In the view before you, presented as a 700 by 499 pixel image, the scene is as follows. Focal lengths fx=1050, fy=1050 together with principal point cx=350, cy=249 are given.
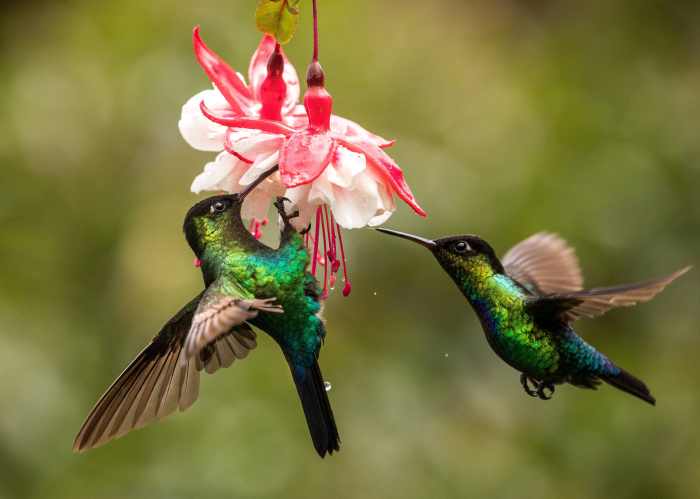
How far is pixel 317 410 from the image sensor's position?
1.37m

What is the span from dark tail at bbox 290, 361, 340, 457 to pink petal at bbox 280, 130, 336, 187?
0.29m

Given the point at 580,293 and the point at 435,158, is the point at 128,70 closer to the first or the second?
the point at 435,158

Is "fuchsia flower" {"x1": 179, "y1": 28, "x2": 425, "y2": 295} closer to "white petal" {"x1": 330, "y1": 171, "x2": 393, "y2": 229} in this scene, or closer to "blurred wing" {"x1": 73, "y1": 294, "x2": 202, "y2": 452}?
"white petal" {"x1": 330, "y1": 171, "x2": 393, "y2": 229}

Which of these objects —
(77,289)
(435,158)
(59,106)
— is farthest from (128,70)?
(435,158)

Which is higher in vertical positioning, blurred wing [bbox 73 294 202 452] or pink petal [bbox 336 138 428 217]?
pink petal [bbox 336 138 428 217]

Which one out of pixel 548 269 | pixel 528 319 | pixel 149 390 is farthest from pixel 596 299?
pixel 149 390

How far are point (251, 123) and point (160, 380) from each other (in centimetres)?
37

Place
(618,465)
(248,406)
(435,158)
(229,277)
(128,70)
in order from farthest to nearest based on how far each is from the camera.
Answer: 1. (128,70)
2. (435,158)
3. (618,465)
4. (248,406)
5. (229,277)

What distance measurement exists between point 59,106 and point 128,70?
24 centimetres

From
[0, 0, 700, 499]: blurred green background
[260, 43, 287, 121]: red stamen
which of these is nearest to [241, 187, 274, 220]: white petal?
[260, 43, 287, 121]: red stamen

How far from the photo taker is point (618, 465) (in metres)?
2.76

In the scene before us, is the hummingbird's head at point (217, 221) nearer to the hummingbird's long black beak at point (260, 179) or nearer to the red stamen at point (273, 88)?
the hummingbird's long black beak at point (260, 179)

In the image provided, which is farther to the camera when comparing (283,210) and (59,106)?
(59,106)

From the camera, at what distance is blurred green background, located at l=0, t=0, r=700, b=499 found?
262 cm
